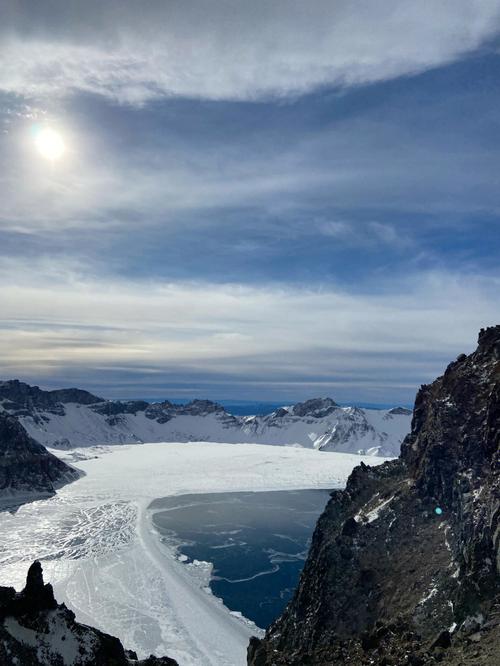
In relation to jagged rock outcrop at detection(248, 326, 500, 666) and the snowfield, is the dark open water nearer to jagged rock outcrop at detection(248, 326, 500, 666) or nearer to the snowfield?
the snowfield

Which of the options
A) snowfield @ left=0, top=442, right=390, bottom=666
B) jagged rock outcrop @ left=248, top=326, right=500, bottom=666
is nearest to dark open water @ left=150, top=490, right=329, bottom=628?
snowfield @ left=0, top=442, right=390, bottom=666

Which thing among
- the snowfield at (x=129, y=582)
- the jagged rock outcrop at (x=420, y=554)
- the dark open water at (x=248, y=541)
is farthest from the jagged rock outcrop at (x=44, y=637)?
the dark open water at (x=248, y=541)

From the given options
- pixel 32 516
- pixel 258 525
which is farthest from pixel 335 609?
pixel 32 516

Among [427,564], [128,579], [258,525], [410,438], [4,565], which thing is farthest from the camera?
[258,525]

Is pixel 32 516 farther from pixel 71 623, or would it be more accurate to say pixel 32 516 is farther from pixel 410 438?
pixel 71 623

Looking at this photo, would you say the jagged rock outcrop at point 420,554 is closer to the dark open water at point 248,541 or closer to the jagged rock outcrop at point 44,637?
the jagged rock outcrop at point 44,637

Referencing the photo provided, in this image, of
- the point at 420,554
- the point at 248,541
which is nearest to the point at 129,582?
the point at 248,541

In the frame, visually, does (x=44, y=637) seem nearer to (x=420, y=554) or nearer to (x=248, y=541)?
(x=420, y=554)
